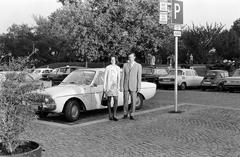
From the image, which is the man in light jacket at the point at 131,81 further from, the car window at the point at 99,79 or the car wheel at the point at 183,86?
the car wheel at the point at 183,86

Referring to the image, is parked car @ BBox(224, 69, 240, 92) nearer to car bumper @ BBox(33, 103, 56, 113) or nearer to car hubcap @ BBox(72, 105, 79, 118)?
car hubcap @ BBox(72, 105, 79, 118)

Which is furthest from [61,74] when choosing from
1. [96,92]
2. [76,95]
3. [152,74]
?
[76,95]

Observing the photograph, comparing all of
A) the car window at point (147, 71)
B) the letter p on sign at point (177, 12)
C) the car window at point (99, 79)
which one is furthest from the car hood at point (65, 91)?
the car window at point (147, 71)

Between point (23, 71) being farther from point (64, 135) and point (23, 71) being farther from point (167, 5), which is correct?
point (167, 5)

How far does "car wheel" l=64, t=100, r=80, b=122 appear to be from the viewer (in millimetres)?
10086

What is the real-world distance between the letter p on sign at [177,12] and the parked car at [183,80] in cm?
1266

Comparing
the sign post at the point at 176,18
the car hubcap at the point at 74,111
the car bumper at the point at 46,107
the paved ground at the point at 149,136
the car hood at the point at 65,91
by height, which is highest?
the sign post at the point at 176,18

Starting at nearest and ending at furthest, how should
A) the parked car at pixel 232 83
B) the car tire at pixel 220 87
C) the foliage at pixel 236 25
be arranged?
the parked car at pixel 232 83
the car tire at pixel 220 87
the foliage at pixel 236 25

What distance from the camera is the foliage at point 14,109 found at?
4.74 m

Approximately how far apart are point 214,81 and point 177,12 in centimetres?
1267

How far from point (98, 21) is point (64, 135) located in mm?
18627

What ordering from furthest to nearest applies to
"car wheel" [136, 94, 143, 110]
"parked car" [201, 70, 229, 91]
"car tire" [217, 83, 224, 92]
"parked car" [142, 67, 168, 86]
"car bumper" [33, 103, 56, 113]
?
"parked car" [142, 67, 168, 86]
"parked car" [201, 70, 229, 91]
"car tire" [217, 83, 224, 92]
"car wheel" [136, 94, 143, 110]
"car bumper" [33, 103, 56, 113]

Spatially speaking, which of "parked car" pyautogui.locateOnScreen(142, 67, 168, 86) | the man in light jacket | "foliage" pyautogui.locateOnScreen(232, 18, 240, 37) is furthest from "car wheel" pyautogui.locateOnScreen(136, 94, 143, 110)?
"foliage" pyautogui.locateOnScreen(232, 18, 240, 37)

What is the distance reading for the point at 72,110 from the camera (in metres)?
10.2
